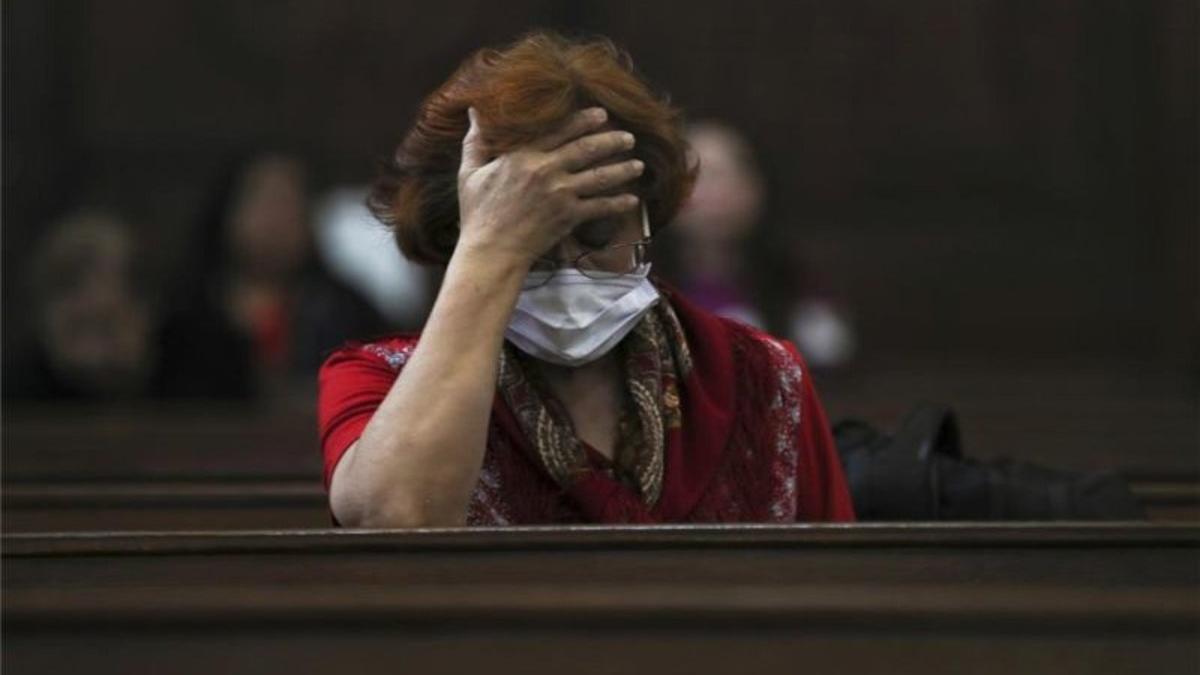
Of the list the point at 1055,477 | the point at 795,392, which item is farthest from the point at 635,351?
the point at 1055,477

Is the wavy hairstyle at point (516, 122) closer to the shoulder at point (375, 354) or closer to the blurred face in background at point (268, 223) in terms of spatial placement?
the shoulder at point (375, 354)

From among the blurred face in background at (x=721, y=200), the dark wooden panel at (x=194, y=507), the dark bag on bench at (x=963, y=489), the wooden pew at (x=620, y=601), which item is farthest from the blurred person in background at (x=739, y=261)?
the wooden pew at (x=620, y=601)

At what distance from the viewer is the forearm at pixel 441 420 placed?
7.63 ft

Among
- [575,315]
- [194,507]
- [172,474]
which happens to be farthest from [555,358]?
[172,474]

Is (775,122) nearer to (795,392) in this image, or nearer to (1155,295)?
(1155,295)

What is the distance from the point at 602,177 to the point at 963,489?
2.35 ft

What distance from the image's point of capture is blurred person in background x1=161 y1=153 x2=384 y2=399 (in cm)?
538

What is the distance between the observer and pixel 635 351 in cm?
254

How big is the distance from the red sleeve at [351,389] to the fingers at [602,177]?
1.00 ft

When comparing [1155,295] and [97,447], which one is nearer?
[97,447]

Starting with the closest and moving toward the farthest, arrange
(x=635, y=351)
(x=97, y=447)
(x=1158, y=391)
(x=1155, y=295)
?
(x=635, y=351)
(x=97, y=447)
(x=1158, y=391)
(x=1155, y=295)

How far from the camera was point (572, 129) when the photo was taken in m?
2.42

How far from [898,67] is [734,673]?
5.42 meters

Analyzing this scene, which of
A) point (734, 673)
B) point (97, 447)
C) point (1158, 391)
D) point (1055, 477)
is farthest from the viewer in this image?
point (1158, 391)
